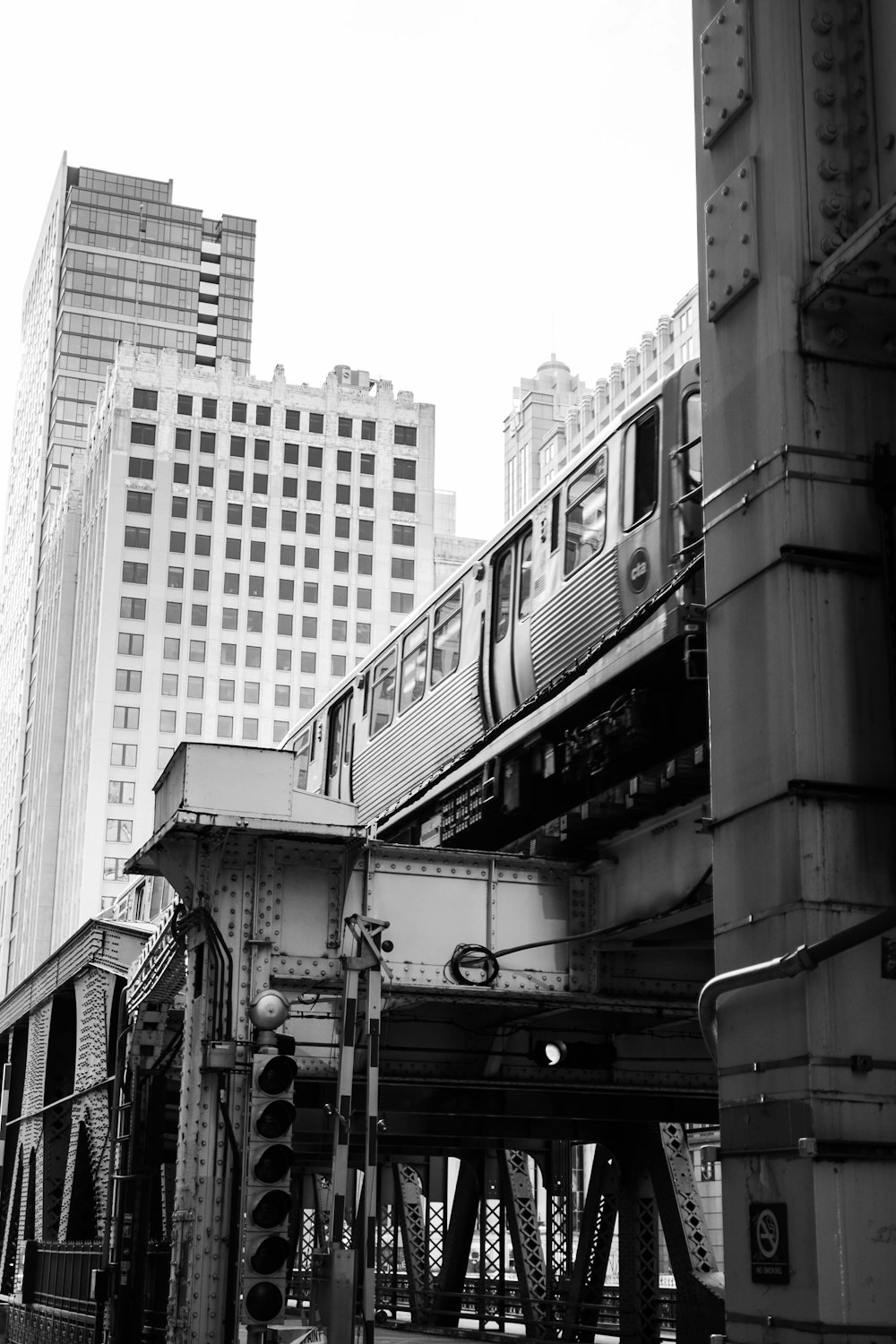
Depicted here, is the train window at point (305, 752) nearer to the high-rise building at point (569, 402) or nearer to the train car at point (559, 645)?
the train car at point (559, 645)

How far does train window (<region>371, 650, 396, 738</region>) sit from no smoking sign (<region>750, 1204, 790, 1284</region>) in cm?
1318

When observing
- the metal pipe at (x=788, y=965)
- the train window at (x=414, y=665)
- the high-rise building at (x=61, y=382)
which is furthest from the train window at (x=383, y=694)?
the high-rise building at (x=61, y=382)

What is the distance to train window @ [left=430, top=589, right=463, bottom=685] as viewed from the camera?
17.8 meters

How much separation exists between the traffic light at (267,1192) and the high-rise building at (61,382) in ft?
317

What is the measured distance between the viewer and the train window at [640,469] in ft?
44.1

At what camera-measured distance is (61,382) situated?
135125 mm

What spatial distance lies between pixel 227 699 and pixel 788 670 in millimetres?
92264

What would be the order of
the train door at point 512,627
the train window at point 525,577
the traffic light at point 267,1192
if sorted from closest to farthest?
1. the traffic light at point 267,1192
2. the train door at point 512,627
3. the train window at point 525,577

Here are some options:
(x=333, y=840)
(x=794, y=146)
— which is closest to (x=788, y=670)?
(x=794, y=146)

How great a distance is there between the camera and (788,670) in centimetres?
781

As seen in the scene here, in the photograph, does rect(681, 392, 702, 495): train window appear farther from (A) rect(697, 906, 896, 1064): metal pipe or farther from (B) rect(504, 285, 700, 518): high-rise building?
(B) rect(504, 285, 700, 518): high-rise building

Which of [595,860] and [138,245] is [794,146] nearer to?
[595,860]

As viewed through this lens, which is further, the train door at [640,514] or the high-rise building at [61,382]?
the high-rise building at [61,382]

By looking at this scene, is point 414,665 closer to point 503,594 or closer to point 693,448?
point 503,594
